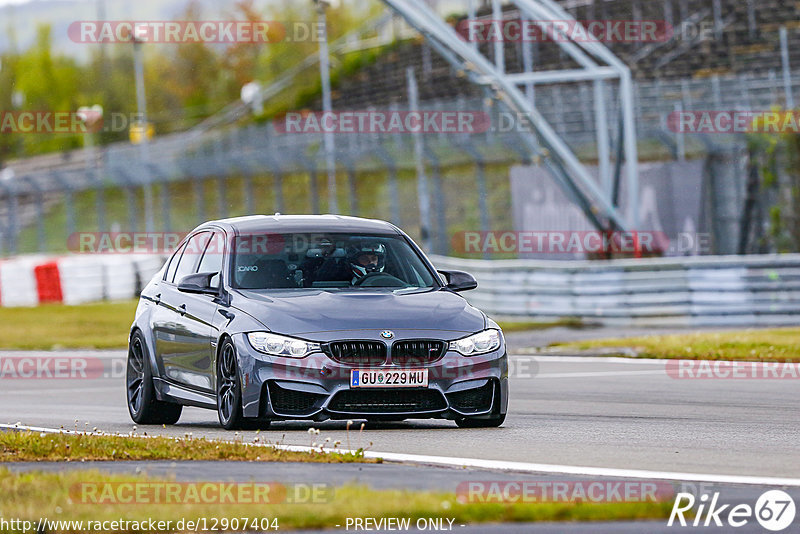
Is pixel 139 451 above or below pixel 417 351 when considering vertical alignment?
below

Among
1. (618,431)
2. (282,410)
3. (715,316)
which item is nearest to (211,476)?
(282,410)

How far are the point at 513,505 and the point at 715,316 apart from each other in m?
18.9

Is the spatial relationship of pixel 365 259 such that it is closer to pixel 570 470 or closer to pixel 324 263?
pixel 324 263

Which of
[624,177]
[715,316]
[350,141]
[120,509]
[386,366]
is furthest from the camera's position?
[350,141]

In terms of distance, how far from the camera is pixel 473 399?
10.7 metres

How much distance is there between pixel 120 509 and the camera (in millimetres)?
6707

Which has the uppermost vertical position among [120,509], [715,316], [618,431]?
[120,509]

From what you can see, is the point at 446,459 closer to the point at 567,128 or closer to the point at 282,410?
the point at 282,410

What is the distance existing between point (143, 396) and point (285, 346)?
7.81 feet

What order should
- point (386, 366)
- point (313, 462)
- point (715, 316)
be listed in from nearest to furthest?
1. point (313, 462)
2. point (386, 366)
3. point (715, 316)
